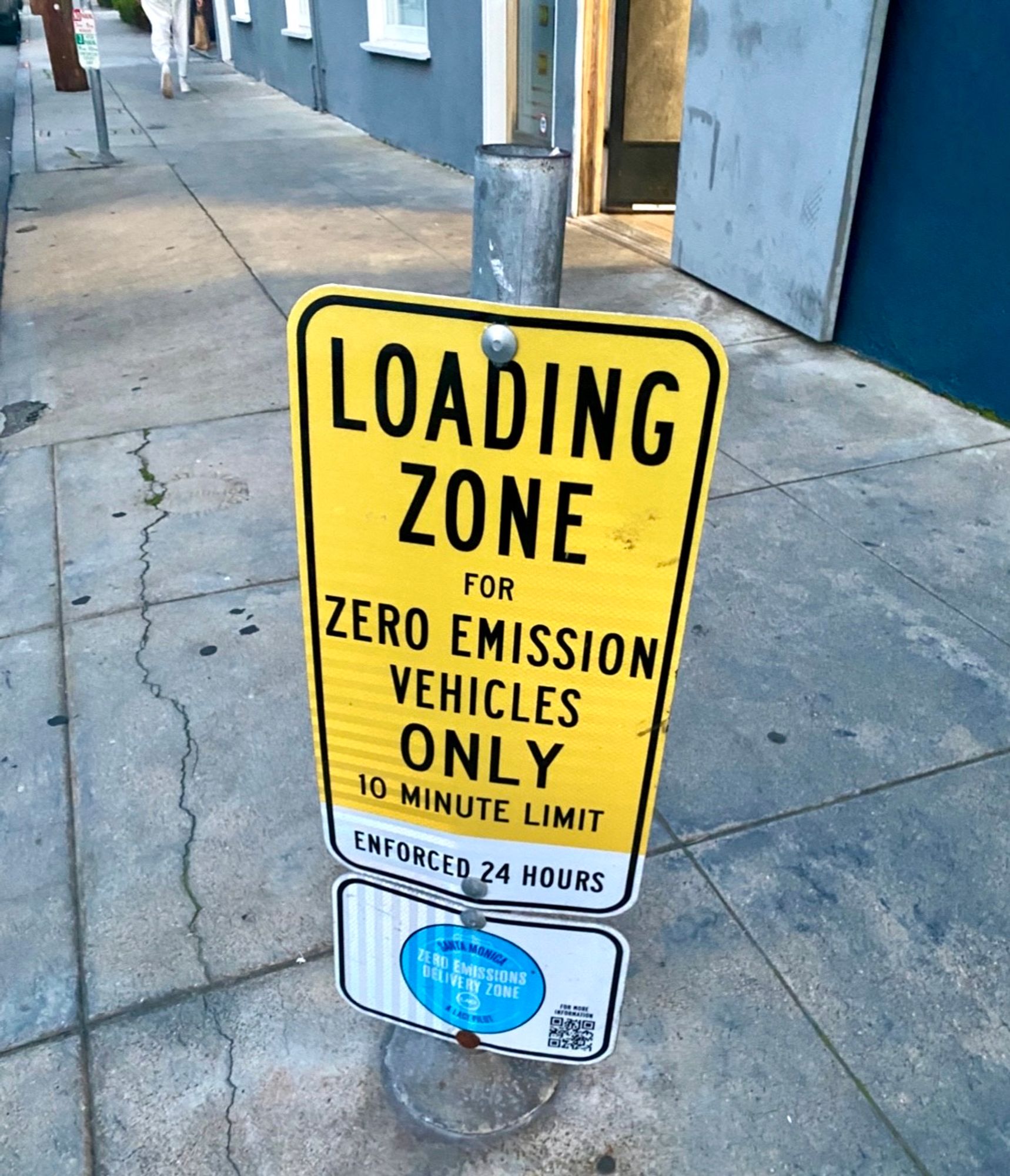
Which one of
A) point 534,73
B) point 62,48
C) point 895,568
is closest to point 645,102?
point 534,73

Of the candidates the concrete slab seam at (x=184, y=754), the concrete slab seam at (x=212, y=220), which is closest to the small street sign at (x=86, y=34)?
the concrete slab seam at (x=212, y=220)

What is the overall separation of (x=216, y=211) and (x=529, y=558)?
8.26 metres

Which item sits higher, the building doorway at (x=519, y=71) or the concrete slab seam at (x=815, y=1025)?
the building doorway at (x=519, y=71)

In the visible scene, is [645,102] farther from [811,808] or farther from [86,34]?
[811,808]

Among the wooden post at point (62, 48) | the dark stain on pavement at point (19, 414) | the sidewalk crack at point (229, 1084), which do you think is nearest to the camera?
the sidewalk crack at point (229, 1084)

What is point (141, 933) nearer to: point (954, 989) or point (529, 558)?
point (529, 558)

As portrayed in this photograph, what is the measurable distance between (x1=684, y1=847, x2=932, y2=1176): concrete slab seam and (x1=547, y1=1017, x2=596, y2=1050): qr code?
0.58 m

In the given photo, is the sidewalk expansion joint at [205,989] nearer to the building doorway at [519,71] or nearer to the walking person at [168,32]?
the building doorway at [519,71]

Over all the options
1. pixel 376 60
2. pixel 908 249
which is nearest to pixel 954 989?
pixel 908 249

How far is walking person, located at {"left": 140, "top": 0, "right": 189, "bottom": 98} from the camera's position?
14852mm

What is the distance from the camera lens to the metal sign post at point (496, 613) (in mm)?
1273

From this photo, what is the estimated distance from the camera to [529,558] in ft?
4.52

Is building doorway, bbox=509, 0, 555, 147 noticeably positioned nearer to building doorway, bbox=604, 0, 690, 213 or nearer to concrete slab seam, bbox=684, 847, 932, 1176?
building doorway, bbox=604, 0, 690, 213

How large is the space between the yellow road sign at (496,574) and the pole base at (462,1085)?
0.53 metres
